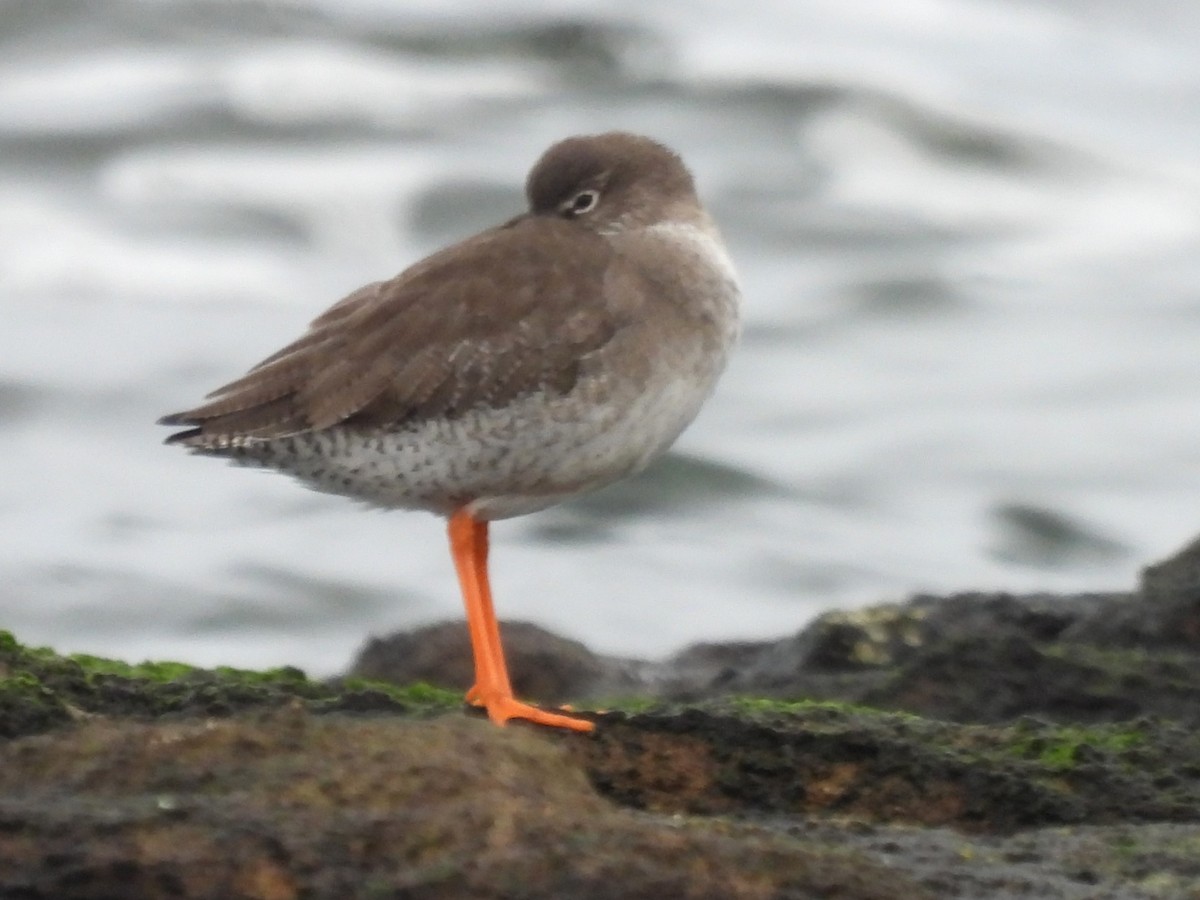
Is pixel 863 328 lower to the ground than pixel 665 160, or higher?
higher

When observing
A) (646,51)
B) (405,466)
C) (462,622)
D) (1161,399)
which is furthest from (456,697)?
(646,51)

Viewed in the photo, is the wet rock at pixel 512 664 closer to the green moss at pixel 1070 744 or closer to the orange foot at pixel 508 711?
the orange foot at pixel 508 711

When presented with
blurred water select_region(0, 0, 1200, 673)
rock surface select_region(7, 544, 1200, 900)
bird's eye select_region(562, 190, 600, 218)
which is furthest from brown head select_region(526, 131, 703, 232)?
blurred water select_region(0, 0, 1200, 673)

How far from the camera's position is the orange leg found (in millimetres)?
6414

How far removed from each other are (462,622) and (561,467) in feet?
12.0

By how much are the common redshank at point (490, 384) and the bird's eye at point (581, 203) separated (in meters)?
0.33

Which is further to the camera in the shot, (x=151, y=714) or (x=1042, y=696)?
(x=1042, y=696)

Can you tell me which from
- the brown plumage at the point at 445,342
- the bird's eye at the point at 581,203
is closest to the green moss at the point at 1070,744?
the brown plumage at the point at 445,342

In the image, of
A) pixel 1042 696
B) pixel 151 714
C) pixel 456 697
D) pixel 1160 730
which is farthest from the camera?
pixel 1042 696

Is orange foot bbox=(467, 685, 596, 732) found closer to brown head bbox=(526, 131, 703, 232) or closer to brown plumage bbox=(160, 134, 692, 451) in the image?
brown plumage bbox=(160, 134, 692, 451)

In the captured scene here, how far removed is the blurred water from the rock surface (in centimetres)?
811

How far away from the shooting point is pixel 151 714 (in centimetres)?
554

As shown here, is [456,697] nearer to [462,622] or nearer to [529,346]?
[529,346]

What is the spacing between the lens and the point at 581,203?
7699 millimetres
